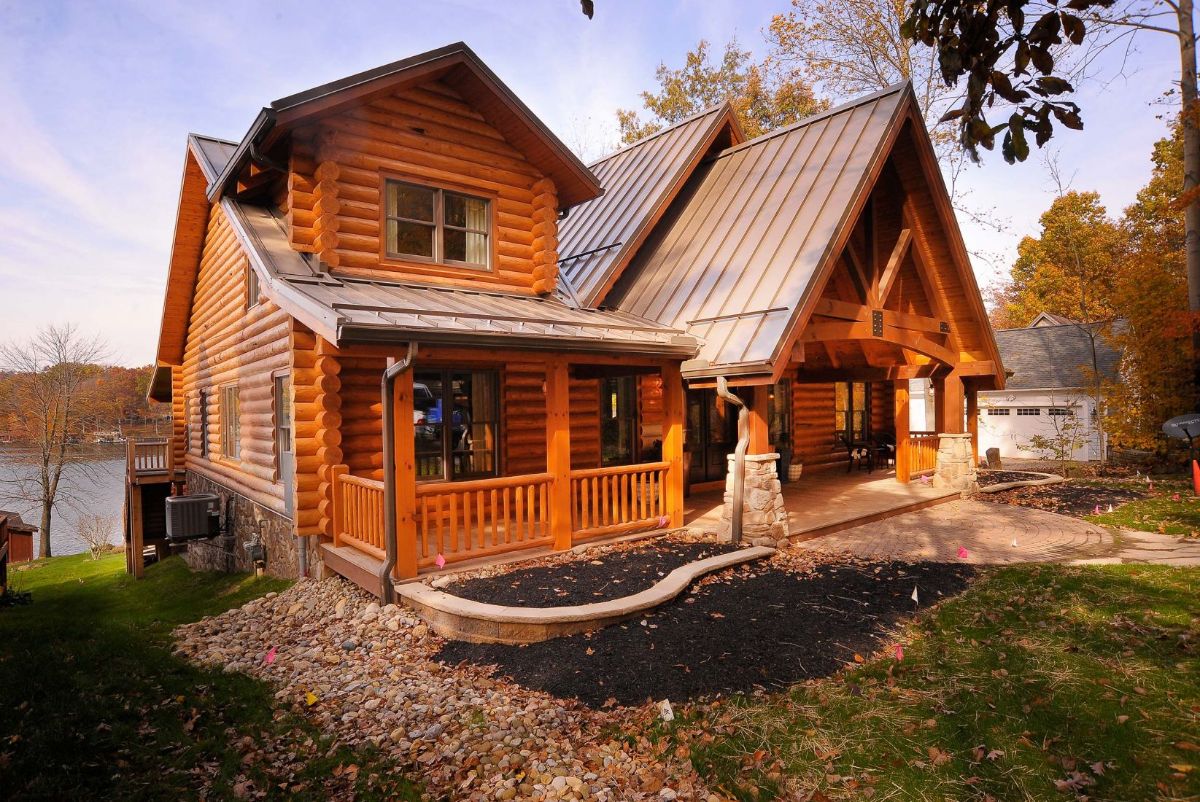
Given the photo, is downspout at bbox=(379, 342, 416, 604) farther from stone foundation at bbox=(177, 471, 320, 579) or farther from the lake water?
the lake water

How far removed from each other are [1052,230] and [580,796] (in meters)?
41.8

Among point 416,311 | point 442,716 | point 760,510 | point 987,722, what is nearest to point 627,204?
point 416,311

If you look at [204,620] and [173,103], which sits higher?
[173,103]

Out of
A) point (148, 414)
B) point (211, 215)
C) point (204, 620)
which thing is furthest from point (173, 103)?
point (148, 414)

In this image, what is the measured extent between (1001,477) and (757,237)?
1121 cm

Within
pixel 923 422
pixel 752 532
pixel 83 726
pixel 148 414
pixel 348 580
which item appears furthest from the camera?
pixel 148 414

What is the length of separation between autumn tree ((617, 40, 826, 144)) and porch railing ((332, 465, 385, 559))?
22.9 m

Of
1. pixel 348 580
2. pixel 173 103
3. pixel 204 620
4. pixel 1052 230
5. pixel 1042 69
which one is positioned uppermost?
pixel 1052 230

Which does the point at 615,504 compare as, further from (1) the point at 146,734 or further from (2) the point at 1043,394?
(2) the point at 1043,394

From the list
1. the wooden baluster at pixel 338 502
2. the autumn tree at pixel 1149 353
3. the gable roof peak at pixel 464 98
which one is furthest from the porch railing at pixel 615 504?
the autumn tree at pixel 1149 353

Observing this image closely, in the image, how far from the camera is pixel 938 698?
4.41 meters

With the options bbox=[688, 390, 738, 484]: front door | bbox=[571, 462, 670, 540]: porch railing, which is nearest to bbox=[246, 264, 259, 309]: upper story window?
bbox=[571, 462, 670, 540]: porch railing

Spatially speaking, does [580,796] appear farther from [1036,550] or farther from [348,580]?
[1036,550]

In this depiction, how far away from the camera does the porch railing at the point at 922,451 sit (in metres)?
14.3
